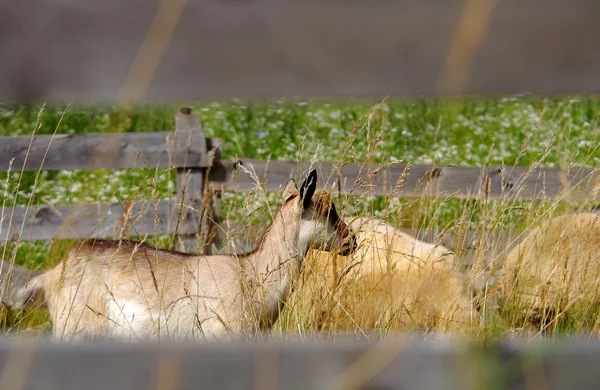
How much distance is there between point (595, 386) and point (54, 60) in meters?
0.75

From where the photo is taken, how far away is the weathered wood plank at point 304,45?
0.89 m

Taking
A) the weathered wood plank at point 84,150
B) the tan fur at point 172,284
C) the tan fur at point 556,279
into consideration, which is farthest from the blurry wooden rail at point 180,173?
the tan fur at point 556,279

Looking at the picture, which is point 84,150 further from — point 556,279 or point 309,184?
point 556,279

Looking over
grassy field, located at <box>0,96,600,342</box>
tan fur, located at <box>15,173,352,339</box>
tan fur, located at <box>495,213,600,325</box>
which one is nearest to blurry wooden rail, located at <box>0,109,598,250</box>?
grassy field, located at <box>0,96,600,342</box>

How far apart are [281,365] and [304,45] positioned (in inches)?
14.8

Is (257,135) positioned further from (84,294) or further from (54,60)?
(54,60)

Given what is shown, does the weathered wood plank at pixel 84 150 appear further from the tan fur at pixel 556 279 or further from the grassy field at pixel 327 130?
the tan fur at pixel 556 279

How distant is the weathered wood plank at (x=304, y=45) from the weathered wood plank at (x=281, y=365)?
0.97 ft

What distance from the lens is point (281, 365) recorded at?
90cm

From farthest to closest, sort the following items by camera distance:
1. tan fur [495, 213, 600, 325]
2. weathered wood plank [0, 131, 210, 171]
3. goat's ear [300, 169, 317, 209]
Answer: weathered wood plank [0, 131, 210, 171]
goat's ear [300, 169, 317, 209]
tan fur [495, 213, 600, 325]

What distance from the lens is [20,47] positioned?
90 cm

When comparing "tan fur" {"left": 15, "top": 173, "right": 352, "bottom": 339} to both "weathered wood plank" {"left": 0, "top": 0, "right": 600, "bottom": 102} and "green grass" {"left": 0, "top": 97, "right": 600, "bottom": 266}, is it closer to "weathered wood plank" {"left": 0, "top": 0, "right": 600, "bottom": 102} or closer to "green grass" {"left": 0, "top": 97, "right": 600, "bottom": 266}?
"weathered wood plank" {"left": 0, "top": 0, "right": 600, "bottom": 102}

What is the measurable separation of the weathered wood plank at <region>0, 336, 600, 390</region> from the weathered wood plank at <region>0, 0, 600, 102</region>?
297 millimetres

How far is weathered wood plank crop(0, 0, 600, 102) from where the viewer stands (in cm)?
89
